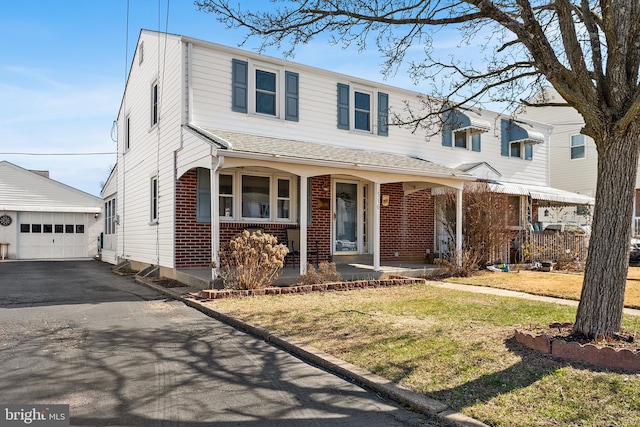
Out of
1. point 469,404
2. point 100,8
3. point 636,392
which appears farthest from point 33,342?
point 100,8

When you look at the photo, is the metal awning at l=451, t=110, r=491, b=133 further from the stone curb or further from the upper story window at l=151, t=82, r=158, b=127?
the stone curb

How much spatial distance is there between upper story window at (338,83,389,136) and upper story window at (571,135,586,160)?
13.1m

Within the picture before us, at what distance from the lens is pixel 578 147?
77.6 ft

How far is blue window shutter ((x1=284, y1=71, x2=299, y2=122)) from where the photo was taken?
13.4 m

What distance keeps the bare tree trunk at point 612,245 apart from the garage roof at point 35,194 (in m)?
25.2

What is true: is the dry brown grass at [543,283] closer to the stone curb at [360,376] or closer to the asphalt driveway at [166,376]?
the stone curb at [360,376]

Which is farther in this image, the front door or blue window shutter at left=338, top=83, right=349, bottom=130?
blue window shutter at left=338, top=83, right=349, bottom=130

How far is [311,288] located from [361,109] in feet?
23.2

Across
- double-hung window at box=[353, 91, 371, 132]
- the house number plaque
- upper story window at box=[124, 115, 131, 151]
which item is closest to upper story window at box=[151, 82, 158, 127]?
upper story window at box=[124, 115, 131, 151]

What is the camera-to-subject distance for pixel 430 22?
681cm

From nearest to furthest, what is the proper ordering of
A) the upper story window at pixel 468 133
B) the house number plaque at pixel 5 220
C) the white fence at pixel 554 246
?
the white fence at pixel 554 246 → the upper story window at pixel 468 133 → the house number plaque at pixel 5 220

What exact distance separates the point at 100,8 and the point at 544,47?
32.9 feet

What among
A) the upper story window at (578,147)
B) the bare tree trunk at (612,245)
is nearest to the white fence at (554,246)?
the upper story window at (578,147)

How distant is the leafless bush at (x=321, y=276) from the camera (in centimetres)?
1035
